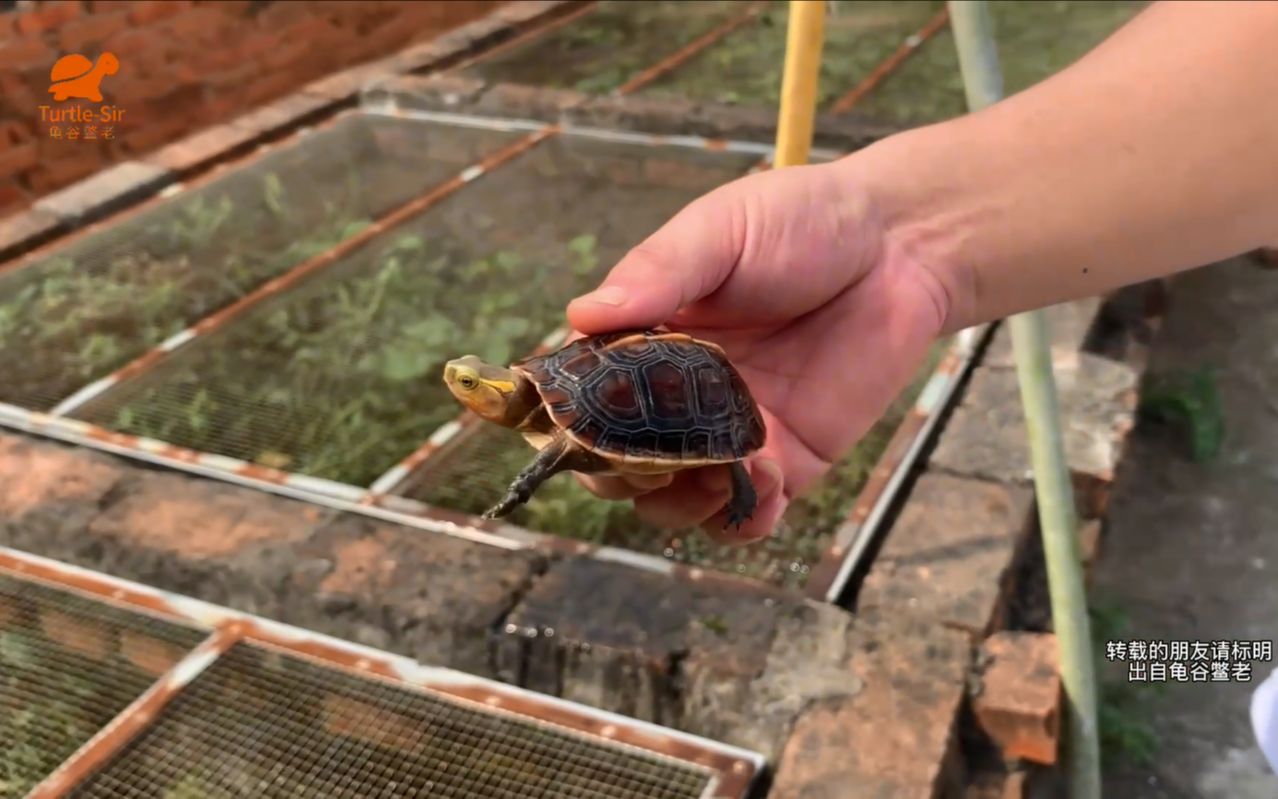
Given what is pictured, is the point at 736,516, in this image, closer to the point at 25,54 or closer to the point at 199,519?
the point at 199,519

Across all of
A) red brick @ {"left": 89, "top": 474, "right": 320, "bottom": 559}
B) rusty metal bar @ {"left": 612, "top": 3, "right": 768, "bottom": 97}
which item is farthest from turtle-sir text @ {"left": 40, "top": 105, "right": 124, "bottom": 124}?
red brick @ {"left": 89, "top": 474, "right": 320, "bottom": 559}

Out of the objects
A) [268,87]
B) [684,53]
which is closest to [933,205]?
[684,53]

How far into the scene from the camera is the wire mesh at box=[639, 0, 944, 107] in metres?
4.46

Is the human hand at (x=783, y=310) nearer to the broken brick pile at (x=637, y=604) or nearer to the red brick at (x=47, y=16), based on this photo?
the broken brick pile at (x=637, y=604)

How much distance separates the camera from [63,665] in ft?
6.50

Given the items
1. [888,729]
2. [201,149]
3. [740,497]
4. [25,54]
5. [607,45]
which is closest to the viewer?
[740,497]

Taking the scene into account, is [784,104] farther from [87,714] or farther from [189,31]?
[189,31]

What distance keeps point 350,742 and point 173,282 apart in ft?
6.51

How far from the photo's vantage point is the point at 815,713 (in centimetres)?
174

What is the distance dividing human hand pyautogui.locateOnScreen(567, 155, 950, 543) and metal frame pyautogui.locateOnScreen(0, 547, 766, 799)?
1.45ft

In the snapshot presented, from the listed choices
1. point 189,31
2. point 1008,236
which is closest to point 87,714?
point 1008,236

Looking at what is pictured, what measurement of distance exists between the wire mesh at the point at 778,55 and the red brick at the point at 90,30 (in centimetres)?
219

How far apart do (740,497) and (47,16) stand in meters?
4.05

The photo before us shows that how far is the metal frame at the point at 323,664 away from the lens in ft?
5.71
